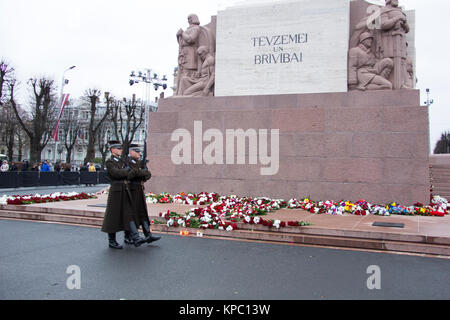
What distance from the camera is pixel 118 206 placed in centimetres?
693

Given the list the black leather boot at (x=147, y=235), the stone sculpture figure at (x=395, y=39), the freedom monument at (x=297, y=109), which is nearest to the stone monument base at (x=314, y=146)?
the freedom monument at (x=297, y=109)

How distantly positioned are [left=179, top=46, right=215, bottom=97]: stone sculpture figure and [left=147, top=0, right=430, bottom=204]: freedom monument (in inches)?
1.3

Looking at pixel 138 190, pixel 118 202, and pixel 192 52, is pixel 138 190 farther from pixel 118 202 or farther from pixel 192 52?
pixel 192 52

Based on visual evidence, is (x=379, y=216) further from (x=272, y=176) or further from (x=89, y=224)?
(x=89, y=224)

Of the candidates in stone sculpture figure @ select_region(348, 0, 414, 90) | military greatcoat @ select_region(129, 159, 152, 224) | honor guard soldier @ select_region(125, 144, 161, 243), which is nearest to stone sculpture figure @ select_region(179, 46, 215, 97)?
stone sculpture figure @ select_region(348, 0, 414, 90)

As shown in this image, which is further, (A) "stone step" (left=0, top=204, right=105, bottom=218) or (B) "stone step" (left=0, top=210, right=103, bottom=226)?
(A) "stone step" (left=0, top=204, right=105, bottom=218)

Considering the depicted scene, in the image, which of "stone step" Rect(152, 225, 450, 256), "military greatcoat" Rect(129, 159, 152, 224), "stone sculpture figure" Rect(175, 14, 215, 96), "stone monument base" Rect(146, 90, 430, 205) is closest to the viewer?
"stone step" Rect(152, 225, 450, 256)

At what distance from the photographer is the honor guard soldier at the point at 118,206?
22.5ft

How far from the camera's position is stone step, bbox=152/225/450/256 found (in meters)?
6.64

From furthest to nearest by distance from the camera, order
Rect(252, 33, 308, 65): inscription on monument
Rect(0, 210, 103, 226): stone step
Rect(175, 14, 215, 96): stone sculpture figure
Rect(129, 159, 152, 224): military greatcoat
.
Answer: Rect(175, 14, 215, 96): stone sculpture figure, Rect(252, 33, 308, 65): inscription on monument, Rect(0, 210, 103, 226): stone step, Rect(129, 159, 152, 224): military greatcoat

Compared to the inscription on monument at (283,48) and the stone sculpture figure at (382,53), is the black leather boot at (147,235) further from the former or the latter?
the stone sculpture figure at (382,53)

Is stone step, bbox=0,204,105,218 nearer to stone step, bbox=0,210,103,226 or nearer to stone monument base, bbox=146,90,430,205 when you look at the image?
stone step, bbox=0,210,103,226

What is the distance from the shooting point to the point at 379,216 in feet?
31.1
